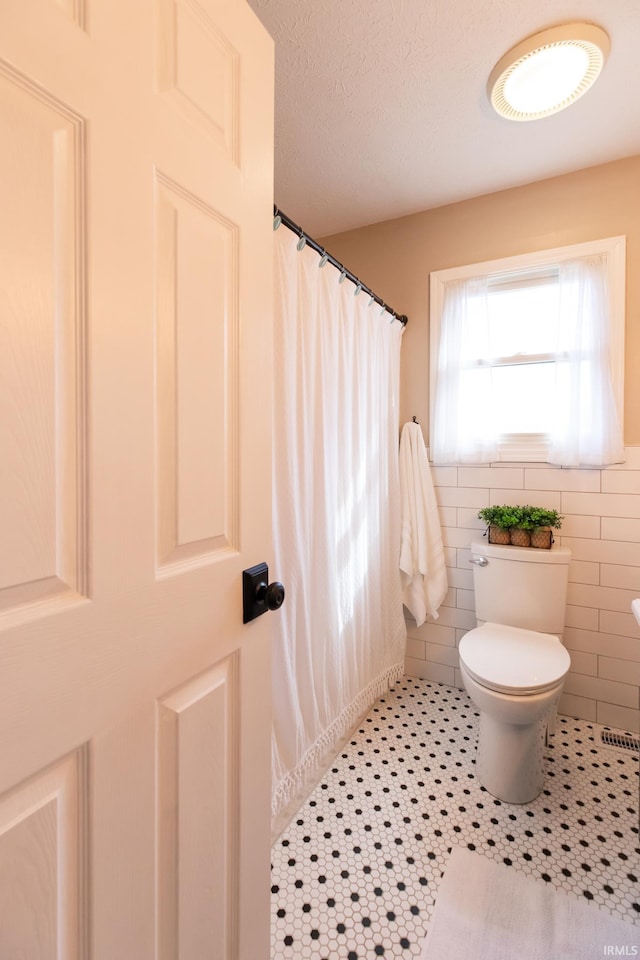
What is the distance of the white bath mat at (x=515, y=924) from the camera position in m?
1.04

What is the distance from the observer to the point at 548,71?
4.39 ft

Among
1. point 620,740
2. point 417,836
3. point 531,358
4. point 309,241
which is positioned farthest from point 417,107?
point 620,740

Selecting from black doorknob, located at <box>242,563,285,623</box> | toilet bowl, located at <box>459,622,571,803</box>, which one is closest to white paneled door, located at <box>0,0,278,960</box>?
black doorknob, located at <box>242,563,285,623</box>

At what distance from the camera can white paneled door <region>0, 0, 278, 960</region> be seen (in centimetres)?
46

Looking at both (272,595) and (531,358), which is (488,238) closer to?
(531,358)

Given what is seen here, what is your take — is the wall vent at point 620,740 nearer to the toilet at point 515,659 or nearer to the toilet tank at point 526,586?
the toilet at point 515,659

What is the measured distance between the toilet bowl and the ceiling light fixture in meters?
1.94

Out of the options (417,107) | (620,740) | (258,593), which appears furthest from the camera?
(620,740)

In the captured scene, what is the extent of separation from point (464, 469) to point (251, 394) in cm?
160

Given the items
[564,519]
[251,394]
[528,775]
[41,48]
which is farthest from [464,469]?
[41,48]

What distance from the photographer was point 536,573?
1813 millimetres

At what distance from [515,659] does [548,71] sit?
1980 mm

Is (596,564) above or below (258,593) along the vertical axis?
below

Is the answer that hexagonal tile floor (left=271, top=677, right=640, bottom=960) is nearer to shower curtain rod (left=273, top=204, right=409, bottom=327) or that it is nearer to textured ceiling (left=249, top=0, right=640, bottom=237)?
shower curtain rod (left=273, top=204, right=409, bottom=327)
